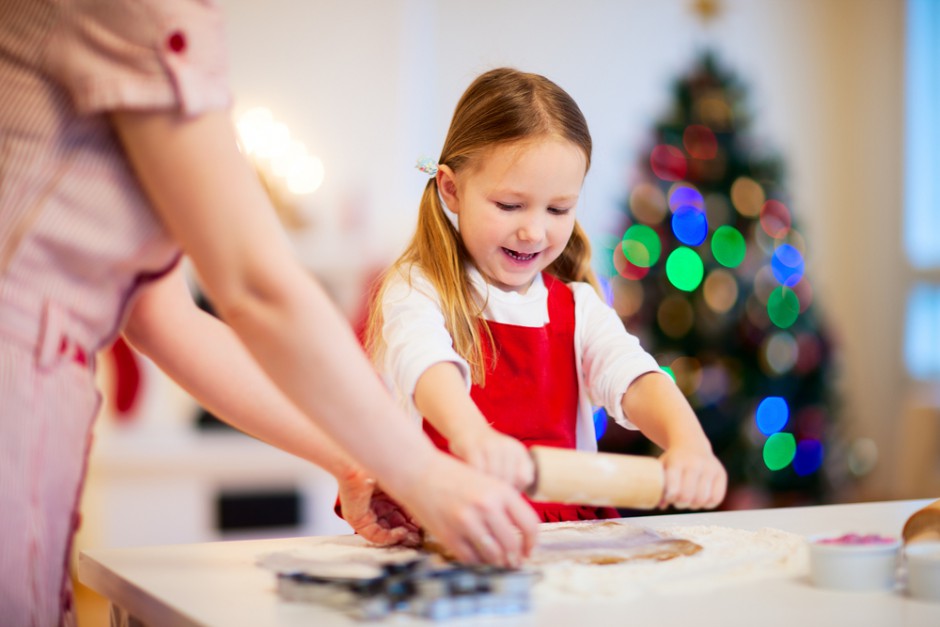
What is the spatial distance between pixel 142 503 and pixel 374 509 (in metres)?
3.18

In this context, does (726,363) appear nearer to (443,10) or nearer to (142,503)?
(443,10)

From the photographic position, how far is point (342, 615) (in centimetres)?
81

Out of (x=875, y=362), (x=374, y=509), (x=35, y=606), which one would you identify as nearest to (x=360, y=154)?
(x=875, y=362)

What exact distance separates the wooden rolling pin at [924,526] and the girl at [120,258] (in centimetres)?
46

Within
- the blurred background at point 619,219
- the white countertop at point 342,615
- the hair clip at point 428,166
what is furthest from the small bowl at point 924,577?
the blurred background at point 619,219

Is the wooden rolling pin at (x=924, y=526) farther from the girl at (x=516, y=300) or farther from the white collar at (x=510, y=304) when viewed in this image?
the white collar at (x=510, y=304)

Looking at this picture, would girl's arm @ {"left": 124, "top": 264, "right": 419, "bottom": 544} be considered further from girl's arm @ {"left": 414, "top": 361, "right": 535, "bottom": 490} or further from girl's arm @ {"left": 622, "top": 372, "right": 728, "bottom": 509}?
girl's arm @ {"left": 622, "top": 372, "right": 728, "bottom": 509}

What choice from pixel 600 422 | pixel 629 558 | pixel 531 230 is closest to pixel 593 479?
pixel 629 558

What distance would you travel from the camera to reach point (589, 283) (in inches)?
61.6

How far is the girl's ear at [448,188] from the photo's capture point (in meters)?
1.43

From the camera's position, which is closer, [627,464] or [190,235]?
[190,235]

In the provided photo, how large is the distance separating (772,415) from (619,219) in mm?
986

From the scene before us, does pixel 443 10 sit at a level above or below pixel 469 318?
above

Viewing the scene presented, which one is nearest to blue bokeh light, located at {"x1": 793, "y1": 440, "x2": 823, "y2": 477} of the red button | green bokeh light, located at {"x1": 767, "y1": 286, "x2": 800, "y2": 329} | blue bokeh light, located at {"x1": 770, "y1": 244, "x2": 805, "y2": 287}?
green bokeh light, located at {"x1": 767, "y1": 286, "x2": 800, "y2": 329}
